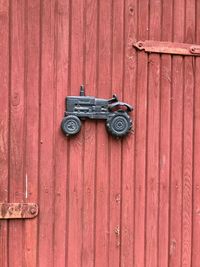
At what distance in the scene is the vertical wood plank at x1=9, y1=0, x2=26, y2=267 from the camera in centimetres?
251

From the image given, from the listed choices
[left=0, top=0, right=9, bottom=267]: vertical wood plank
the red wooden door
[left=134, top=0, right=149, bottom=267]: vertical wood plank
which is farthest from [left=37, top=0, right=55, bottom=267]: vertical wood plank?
[left=134, top=0, right=149, bottom=267]: vertical wood plank

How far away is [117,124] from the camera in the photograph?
103 inches

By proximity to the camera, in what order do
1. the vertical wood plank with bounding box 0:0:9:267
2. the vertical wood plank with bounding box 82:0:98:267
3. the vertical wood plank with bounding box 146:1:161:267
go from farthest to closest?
the vertical wood plank with bounding box 146:1:161:267 → the vertical wood plank with bounding box 82:0:98:267 → the vertical wood plank with bounding box 0:0:9:267

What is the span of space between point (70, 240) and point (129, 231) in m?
0.33

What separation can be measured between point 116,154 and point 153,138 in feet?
0.76

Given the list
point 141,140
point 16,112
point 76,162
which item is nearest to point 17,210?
point 76,162

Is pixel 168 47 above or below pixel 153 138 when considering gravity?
above

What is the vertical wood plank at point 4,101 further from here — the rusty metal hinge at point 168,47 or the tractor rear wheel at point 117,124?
the rusty metal hinge at point 168,47

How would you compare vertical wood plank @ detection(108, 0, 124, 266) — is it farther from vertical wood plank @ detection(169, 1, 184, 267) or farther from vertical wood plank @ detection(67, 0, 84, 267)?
vertical wood plank @ detection(169, 1, 184, 267)

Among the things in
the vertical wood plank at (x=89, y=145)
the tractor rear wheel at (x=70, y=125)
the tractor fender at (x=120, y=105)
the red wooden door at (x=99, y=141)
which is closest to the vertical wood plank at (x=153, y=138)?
the red wooden door at (x=99, y=141)

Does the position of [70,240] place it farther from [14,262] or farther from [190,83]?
[190,83]

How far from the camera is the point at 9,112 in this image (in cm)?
250

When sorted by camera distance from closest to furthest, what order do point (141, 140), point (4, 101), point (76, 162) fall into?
point (4, 101) → point (76, 162) → point (141, 140)

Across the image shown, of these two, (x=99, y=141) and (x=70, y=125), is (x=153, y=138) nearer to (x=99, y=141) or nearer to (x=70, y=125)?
(x=99, y=141)
